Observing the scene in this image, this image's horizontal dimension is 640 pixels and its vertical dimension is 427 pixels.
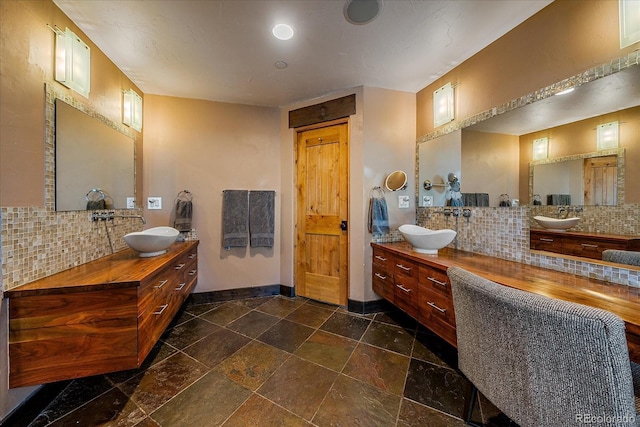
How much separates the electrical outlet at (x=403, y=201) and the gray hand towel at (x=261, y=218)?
1.52 metres

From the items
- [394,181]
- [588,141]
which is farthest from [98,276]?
[588,141]

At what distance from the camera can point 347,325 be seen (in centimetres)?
217

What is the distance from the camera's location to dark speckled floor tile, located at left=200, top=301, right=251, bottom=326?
7.40ft

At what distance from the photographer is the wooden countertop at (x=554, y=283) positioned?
0.88 metres

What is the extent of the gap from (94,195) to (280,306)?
195cm

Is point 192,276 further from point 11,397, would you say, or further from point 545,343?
point 545,343

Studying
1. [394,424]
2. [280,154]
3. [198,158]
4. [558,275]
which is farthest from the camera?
[280,154]

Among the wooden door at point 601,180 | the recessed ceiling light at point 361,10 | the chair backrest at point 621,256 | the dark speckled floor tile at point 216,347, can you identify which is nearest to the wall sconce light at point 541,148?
the wooden door at point 601,180

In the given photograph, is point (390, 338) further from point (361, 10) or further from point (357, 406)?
point (361, 10)

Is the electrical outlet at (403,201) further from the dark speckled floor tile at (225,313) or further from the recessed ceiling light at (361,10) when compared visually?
the dark speckled floor tile at (225,313)

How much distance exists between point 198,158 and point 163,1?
1.49 metres

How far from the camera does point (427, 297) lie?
1678 mm

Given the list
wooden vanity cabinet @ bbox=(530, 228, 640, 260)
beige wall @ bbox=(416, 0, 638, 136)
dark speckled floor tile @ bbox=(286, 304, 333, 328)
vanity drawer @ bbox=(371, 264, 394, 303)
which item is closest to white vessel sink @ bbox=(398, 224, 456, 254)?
vanity drawer @ bbox=(371, 264, 394, 303)

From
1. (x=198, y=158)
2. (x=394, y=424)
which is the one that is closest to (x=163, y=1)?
(x=198, y=158)
